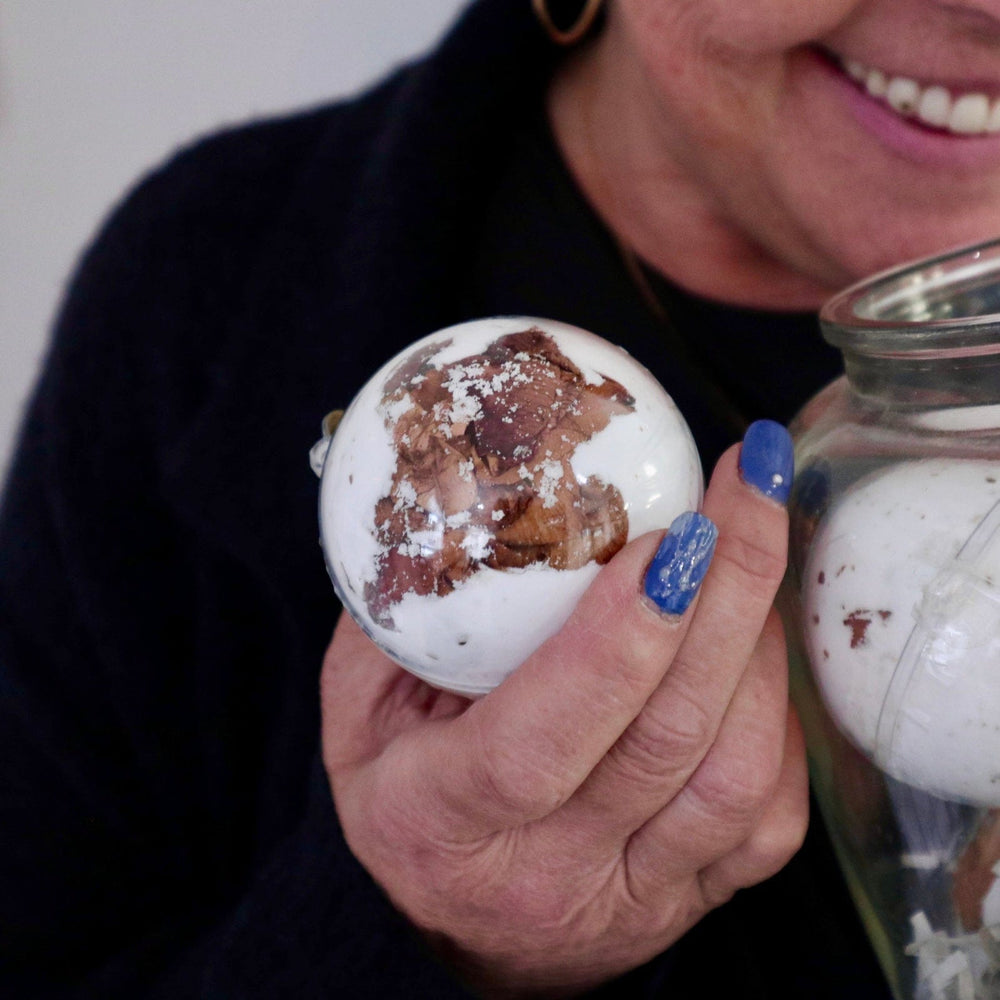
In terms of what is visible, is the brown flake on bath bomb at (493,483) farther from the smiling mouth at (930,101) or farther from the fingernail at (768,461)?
the smiling mouth at (930,101)

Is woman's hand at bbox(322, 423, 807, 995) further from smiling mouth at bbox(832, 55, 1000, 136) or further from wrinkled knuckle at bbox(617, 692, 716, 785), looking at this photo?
smiling mouth at bbox(832, 55, 1000, 136)

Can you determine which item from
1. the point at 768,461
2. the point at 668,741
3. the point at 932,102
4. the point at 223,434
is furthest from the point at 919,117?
the point at 223,434

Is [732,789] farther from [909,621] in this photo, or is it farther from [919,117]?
[919,117]

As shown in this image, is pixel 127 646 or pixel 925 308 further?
pixel 127 646

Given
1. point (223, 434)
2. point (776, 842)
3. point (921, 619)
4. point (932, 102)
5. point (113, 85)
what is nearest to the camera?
point (921, 619)

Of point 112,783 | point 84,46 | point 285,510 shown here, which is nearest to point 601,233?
point 285,510

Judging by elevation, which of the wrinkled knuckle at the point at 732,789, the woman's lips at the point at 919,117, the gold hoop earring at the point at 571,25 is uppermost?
the gold hoop earring at the point at 571,25

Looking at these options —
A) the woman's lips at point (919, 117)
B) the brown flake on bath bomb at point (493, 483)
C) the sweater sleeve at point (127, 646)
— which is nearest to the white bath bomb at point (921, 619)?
the brown flake on bath bomb at point (493, 483)
